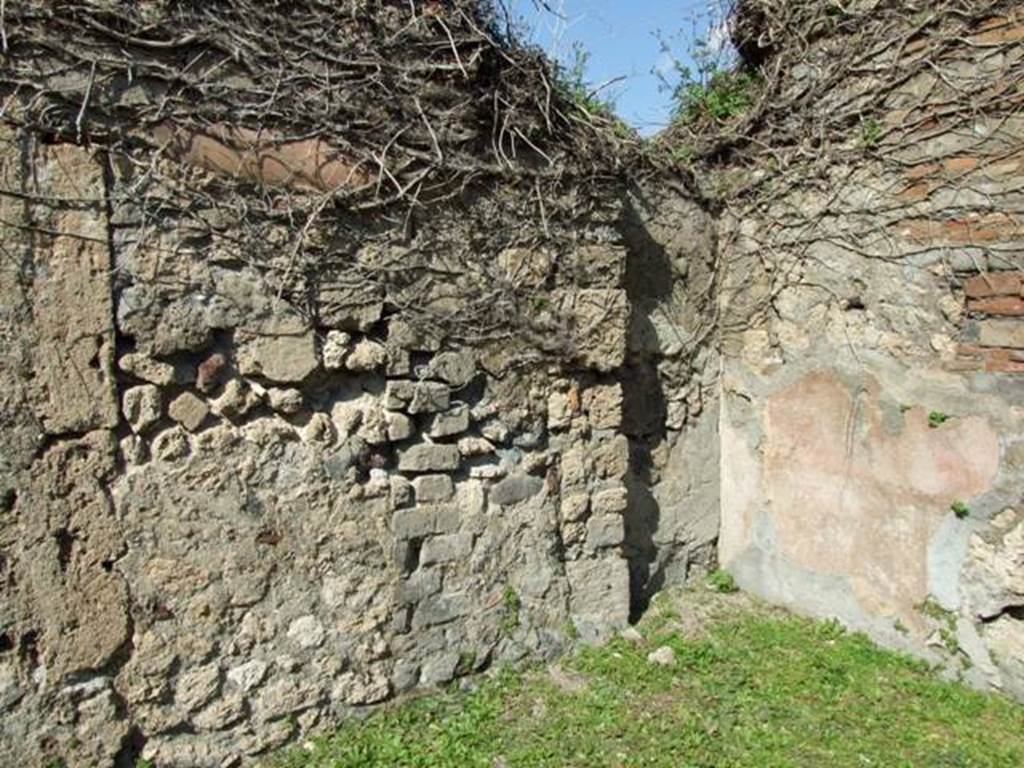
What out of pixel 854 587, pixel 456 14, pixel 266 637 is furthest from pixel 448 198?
pixel 854 587

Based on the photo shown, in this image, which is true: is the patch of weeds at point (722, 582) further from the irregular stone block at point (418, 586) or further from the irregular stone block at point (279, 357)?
the irregular stone block at point (279, 357)

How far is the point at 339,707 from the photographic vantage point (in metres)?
2.67

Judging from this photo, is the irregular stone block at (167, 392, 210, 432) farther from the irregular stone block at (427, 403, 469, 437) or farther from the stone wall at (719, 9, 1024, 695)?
the stone wall at (719, 9, 1024, 695)

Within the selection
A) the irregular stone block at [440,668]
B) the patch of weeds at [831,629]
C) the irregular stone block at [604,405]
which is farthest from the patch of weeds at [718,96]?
the irregular stone block at [440,668]

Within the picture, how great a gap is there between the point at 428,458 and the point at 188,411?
34.1 inches

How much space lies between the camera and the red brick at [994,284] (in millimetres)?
2938

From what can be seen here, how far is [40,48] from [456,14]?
4.45ft

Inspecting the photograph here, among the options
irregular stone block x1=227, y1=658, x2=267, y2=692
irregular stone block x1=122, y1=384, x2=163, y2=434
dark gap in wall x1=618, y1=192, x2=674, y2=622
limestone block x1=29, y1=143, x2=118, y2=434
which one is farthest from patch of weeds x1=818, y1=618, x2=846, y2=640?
limestone block x1=29, y1=143, x2=118, y2=434

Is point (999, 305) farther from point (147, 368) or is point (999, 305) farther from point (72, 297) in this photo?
point (72, 297)

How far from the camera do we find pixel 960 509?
3047mm

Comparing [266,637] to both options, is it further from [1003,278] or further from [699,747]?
[1003,278]

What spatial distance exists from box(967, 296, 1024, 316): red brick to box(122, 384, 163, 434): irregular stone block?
3.10 meters

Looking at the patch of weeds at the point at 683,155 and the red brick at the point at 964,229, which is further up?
the patch of weeds at the point at 683,155

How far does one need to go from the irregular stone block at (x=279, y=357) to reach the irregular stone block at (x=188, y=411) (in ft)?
0.56
